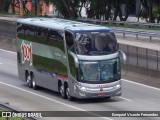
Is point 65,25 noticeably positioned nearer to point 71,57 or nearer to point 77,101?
point 71,57

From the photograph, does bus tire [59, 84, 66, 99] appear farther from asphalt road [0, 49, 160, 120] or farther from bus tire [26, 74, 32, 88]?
bus tire [26, 74, 32, 88]

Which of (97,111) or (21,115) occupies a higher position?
(21,115)

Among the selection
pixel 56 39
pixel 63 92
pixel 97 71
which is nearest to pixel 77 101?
pixel 63 92

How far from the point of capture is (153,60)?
110ft

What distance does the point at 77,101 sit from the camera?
92.8 feet

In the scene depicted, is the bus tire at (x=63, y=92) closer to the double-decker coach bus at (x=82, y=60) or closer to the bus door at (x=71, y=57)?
the double-decker coach bus at (x=82, y=60)

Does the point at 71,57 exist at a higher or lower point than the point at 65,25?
lower

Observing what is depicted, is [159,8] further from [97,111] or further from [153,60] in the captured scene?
[97,111]

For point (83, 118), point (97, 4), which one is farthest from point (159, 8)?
point (83, 118)

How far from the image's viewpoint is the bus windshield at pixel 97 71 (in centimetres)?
2717

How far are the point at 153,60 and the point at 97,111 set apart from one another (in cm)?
913

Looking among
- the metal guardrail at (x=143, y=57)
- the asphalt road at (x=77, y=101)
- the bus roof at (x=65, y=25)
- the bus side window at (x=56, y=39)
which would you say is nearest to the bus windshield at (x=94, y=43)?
the bus roof at (x=65, y=25)

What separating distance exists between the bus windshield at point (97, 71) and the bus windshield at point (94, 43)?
16.0 inches

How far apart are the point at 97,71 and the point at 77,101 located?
5.94 feet
